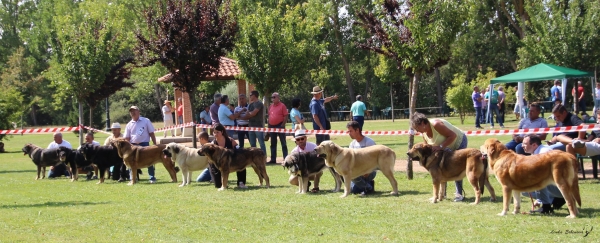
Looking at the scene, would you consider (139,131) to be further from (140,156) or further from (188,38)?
(188,38)

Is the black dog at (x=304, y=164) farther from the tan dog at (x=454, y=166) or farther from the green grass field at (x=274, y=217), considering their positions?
the tan dog at (x=454, y=166)

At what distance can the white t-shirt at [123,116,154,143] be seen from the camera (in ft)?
51.9

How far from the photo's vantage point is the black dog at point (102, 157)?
51.4ft

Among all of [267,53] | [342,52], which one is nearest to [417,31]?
[267,53]

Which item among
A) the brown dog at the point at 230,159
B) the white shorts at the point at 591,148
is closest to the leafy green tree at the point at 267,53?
the brown dog at the point at 230,159

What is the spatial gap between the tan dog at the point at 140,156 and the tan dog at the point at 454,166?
6.64 m

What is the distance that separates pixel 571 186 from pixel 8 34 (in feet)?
255

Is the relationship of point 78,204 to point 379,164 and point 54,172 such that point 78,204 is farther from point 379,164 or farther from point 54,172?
point 54,172

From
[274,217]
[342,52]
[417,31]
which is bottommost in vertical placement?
[274,217]

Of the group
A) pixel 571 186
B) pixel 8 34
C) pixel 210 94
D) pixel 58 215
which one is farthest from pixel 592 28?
pixel 8 34

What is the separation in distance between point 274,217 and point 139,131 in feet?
24.1

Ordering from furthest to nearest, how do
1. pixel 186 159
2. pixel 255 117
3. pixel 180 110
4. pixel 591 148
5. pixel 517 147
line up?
1. pixel 180 110
2. pixel 255 117
3. pixel 186 159
4. pixel 517 147
5. pixel 591 148

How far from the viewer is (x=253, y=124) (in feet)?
61.2

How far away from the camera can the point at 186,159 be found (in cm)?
1421
